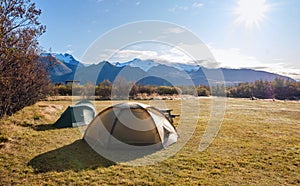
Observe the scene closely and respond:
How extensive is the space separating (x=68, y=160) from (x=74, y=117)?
196 inches

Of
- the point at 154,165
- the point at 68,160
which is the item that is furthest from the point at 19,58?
the point at 154,165

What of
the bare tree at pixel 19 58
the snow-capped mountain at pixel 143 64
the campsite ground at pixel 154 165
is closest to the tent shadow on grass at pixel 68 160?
the campsite ground at pixel 154 165

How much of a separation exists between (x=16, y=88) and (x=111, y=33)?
6.17 m

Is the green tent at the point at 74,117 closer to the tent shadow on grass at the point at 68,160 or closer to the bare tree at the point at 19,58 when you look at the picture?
the bare tree at the point at 19,58

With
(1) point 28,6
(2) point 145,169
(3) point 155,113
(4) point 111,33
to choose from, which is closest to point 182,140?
(3) point 155,113

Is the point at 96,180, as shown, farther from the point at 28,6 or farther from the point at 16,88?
the point at 16,88

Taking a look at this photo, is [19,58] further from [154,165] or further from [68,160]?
[154,165]

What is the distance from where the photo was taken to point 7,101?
11.4 metres

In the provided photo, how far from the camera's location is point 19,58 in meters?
8.24

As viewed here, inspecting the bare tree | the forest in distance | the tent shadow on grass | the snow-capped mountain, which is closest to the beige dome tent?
the tent shadow on grass

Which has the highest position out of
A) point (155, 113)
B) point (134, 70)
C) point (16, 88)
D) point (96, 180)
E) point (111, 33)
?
point (111, 33)

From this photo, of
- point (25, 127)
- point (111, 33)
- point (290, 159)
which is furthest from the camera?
point (111, 33)

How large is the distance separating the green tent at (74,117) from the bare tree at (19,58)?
259cm

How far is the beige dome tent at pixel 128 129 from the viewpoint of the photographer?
7258 millimetres
